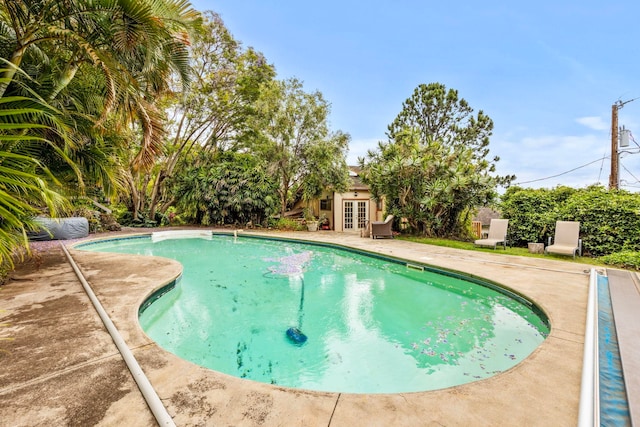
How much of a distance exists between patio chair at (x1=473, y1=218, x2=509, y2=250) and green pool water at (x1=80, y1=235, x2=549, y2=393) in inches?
130

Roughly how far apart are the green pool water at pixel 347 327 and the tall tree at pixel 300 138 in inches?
311

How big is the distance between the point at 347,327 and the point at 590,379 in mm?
2774

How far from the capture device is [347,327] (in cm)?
429

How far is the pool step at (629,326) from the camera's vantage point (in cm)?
203

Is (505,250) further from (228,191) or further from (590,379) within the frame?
(228,191)

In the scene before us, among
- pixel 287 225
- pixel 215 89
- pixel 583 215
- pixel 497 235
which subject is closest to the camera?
pixel 583 215

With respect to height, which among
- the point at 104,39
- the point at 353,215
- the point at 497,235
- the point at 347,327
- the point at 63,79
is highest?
the point at 104,39

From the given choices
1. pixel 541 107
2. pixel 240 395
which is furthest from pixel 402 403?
pixel 541 107

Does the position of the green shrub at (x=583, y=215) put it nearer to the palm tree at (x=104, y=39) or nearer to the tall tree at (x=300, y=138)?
the tall tree at (x=300, y=138)

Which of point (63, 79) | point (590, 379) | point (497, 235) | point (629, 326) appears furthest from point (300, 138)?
point (590, 379)

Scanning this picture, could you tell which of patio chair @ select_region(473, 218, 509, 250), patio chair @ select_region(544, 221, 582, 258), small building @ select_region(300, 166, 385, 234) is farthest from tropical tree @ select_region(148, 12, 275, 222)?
patio chair @ select_region(544, 221, 582, 258)

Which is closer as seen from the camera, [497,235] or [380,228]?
[497,235]

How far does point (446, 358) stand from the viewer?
3.32 meters

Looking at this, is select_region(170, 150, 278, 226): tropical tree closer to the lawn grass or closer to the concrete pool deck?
the lawn grass
